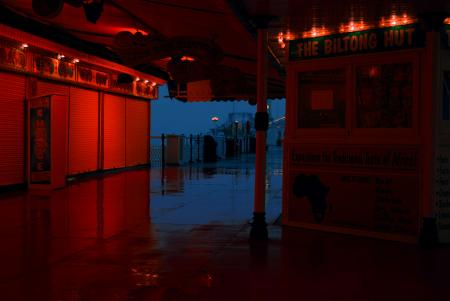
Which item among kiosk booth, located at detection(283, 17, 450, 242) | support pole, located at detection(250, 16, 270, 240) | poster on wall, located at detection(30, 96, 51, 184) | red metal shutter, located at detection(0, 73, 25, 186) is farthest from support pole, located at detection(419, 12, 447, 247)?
red metal shutter, located at detection(0, 73, 25, 186)

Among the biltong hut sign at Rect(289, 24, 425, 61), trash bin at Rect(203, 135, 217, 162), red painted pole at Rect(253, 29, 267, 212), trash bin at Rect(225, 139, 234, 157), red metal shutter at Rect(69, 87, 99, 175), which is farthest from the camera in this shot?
trash bin at Rect(225, 139, 234, 157)

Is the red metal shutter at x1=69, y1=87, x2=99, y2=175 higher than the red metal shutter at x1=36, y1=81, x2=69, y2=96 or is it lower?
lower

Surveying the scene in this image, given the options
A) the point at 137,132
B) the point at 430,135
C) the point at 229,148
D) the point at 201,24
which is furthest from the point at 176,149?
the point at 430,135

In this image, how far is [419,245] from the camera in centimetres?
741

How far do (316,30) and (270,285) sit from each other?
429cm

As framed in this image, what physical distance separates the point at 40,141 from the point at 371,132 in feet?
29.0

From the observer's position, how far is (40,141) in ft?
45.8

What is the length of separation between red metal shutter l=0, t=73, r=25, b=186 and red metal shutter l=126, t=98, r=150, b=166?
Result: 7.49 m

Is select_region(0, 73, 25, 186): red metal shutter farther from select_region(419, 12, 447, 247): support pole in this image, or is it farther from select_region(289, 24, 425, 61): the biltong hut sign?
select_region(419, 12, 447, 247): support pole

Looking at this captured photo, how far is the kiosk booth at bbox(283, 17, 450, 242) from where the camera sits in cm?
745

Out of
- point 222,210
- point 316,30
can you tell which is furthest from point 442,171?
point 222,210

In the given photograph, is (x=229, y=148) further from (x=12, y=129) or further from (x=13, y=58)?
(x=13, y=58)

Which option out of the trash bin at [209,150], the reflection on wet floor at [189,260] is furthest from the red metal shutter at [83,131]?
the trash bin at [209,150]

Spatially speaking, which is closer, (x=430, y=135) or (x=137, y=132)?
(x=430, y=135)
